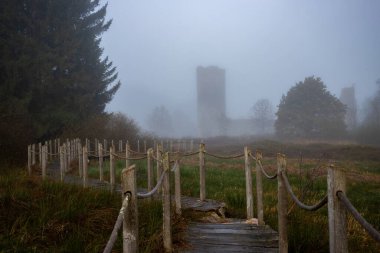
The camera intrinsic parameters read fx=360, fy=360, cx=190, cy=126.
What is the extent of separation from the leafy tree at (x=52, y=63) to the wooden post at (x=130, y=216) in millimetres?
22657

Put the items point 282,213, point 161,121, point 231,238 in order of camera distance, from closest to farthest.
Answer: point 282,213
point 231,238
point 161,121

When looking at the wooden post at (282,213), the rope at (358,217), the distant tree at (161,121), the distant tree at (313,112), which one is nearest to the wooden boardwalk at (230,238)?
the wooden post at (282,213)

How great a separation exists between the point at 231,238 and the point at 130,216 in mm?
2773

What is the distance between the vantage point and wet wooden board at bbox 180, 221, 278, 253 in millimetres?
5319

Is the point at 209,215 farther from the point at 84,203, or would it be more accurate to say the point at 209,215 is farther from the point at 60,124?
the point at 60,124

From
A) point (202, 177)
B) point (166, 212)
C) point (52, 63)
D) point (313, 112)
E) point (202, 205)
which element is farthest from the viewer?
point (313, 112)

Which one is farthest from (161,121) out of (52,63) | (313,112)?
(52,63)

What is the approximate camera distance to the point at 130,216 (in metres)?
3.45

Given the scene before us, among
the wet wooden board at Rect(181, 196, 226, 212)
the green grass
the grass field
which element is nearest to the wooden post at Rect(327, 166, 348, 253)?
the grass field

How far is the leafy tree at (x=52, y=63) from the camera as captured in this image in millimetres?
25844

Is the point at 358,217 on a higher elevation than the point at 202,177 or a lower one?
higher

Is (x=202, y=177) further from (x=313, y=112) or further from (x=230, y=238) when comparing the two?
(x=313, y=112)

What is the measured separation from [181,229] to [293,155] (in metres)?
29.1

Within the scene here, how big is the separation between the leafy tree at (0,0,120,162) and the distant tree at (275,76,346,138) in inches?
1191
